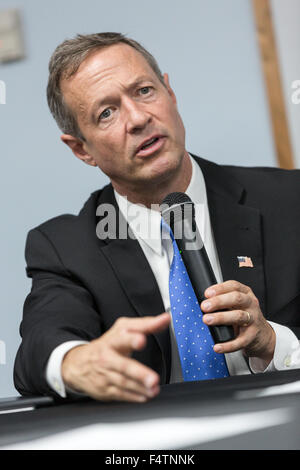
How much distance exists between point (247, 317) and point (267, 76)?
1018 mm

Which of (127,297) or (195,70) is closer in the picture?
(127,297)

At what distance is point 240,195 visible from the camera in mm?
1392

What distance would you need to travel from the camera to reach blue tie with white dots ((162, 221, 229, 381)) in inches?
43.8

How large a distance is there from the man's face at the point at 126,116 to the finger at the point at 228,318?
1.40ft

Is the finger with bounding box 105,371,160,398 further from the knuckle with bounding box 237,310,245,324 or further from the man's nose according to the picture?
the man's nose

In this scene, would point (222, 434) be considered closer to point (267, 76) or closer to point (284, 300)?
point (284, 300)

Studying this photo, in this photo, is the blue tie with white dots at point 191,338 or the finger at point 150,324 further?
the blue tie with white dots at point 191,338

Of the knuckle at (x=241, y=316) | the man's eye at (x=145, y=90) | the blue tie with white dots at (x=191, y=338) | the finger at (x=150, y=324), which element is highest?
the man's eye at (x=145, y=90)

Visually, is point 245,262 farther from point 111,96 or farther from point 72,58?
point 72,58

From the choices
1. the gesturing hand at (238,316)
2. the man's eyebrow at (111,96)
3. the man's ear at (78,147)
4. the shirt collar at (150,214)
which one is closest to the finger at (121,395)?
the gesturing hand at (238,316)

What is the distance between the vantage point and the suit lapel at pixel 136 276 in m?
1.26

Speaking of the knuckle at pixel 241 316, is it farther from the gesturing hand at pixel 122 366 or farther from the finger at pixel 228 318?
the gesturing hand at pixel 122 366

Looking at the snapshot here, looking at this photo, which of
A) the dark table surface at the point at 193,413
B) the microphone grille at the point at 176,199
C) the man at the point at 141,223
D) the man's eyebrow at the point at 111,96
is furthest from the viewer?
the man's eyebrow at the point at 111,96

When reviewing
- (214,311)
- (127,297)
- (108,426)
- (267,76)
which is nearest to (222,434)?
(108,426)
